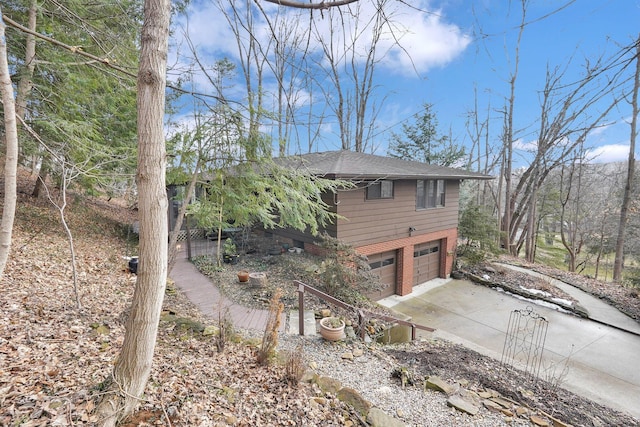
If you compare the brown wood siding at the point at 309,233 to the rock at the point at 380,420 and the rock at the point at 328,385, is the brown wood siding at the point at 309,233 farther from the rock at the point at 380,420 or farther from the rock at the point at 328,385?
the rock at the point at 380,420

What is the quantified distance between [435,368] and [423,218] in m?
7.17

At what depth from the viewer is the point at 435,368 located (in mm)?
5098

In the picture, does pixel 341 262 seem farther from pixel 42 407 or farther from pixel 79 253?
pixel 79 253

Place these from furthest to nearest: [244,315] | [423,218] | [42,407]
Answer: [423,218] < [244,315] < [42,407]

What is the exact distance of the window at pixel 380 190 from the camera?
9.66 meters

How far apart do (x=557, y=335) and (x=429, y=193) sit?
6.02m

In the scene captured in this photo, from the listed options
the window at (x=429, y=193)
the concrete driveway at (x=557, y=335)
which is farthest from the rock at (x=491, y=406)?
the window at (x=429, y=193)

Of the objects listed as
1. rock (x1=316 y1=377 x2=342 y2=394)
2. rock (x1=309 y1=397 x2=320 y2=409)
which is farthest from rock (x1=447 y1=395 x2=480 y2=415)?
rock (x1=309 y1=397 x2=320 y2=409)

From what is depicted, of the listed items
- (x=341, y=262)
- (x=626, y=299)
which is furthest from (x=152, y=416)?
(x=626, y=299)

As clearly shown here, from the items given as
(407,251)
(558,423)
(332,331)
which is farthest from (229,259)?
(558,423)

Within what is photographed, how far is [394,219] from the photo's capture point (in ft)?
34.0

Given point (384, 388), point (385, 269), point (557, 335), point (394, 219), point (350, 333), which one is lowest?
point (557, 335)

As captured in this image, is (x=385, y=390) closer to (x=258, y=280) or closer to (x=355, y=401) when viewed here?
(x=355, y=401)

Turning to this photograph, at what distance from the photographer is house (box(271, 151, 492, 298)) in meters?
8.97
